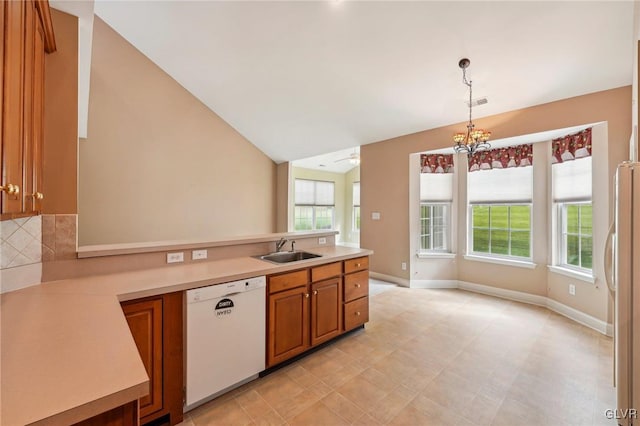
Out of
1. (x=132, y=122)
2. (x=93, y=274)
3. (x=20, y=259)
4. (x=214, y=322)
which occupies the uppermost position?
(x=132, y=122)

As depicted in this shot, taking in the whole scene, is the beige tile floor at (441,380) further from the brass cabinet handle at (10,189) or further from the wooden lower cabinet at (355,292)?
the brass cabinet handle at (10,189)

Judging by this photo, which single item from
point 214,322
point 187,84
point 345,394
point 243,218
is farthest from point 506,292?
point 187,84

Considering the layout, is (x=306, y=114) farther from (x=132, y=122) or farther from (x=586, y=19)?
(x=586, y=19)

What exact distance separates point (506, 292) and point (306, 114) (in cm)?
425

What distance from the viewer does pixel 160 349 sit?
161 cm

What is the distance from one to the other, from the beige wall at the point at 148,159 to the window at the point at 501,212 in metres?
4.34

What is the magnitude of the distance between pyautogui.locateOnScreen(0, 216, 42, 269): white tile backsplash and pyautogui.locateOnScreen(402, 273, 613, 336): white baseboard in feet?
14.8

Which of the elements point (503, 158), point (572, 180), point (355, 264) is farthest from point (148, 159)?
point (572, 180)

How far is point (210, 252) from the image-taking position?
231 centimetres

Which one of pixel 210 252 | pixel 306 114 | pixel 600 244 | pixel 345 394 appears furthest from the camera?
pixel 306 114

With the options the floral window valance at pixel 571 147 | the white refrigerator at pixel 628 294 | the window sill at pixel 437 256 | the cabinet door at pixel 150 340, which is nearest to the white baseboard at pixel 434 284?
the window sill at pixel 437 256

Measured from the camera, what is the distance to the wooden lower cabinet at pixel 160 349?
154 centimetres

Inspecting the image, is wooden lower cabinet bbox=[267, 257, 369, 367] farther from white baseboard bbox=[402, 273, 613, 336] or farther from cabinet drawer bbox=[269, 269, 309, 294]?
white baseboard bbox=[402, 273, 613, 336]

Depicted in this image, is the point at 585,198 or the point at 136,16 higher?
the point at 136,16
